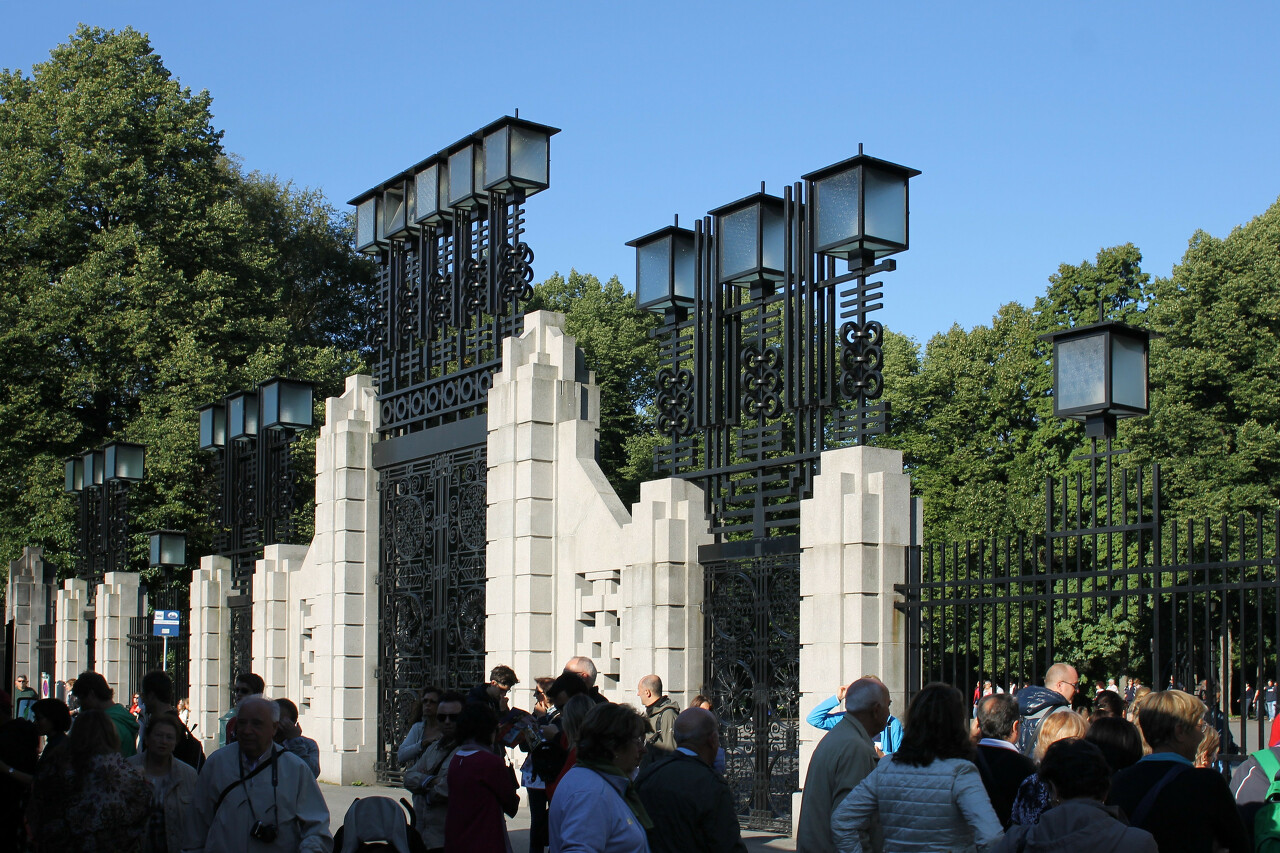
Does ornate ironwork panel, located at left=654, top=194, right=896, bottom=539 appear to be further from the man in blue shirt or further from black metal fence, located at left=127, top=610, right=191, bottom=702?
black metal fence, located at left=127, top=610, right=191, bottom=702

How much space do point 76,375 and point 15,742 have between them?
23520 mm

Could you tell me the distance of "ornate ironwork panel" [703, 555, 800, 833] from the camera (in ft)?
38.7

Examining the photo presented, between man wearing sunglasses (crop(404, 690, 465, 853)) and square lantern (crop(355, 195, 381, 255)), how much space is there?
11.1 meters

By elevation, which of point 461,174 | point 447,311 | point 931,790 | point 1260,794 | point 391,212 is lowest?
point 1260,794

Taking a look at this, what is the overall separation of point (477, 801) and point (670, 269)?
25.5 feet

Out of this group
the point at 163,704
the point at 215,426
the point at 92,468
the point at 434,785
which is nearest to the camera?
the point at 434,785

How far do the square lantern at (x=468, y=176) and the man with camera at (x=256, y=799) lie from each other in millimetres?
10371

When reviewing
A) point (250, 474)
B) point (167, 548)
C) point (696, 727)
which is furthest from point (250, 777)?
point (167, 548)

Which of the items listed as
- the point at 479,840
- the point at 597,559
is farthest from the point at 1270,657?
the point at 479,840

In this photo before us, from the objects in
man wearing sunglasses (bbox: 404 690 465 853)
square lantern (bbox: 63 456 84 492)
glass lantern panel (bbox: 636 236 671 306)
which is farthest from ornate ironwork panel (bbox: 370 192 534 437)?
square lantern (bbox: 63 456 84 492)

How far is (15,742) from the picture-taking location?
7.80m

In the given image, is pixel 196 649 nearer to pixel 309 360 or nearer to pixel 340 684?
pixel 340 684

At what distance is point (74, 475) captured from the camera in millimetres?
26078

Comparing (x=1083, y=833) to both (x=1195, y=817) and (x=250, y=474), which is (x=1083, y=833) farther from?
(x=250, y=474)
